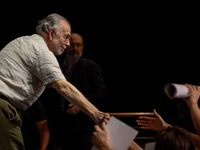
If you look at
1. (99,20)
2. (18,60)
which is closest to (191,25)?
(99,20)

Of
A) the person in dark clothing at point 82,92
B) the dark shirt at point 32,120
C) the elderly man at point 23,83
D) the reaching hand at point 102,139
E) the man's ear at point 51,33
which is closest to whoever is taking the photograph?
the reaching hand at point 102,139

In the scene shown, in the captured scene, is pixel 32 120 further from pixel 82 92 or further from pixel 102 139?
pixel 102 139

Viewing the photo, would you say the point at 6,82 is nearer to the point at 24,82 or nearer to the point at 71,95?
the point at 24,82

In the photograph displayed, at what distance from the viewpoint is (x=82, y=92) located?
9.67ft

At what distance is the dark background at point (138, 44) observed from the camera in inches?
146

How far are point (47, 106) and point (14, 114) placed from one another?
69.2 inches

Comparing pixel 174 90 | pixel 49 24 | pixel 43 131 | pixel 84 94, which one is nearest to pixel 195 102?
pixel 174 90

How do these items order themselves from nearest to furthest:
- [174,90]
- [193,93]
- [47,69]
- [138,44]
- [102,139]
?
[102,139] → [174,90] → [193,93] → [47,69] → [138,44]

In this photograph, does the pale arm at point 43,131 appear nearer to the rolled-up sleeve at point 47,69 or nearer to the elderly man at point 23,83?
the elderly man at point 23,83

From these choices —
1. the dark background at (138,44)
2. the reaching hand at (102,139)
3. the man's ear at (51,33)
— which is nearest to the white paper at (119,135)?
the reaching hand at (102,139)

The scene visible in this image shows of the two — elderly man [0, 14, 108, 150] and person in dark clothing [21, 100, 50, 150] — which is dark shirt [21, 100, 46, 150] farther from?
elderly man [0, 14, 108, 150]

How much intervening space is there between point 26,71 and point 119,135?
0.82 m

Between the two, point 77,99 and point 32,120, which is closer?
point 77,99

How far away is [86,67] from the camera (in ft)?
10.0
